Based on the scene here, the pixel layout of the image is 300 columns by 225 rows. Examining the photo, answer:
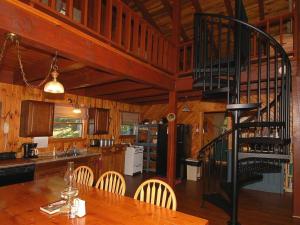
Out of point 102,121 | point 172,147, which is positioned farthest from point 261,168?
point 102,121

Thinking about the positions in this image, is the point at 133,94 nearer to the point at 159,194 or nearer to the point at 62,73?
the point at 62,73

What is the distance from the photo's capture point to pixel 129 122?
7.45 m

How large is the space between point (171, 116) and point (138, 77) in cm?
161

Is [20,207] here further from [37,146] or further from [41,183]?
[37,146]

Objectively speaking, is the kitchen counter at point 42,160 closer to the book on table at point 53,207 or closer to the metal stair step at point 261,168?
the book on table at point 53,207

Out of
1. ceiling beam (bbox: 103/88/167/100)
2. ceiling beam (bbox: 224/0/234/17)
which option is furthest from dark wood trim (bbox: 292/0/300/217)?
ceiling beam (bbox: 103/88/167/100)

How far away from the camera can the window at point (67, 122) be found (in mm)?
5069

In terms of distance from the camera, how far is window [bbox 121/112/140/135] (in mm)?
7164

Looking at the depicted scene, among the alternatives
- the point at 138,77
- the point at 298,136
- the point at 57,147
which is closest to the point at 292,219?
the point at 298,136

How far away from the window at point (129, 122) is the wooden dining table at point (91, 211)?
4964 millimetres

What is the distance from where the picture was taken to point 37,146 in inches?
182

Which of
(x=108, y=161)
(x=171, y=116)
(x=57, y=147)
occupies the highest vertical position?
(x=171, y=116)

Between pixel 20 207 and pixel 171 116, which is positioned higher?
pixel 171 116

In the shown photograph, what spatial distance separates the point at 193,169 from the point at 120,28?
4539 mm
